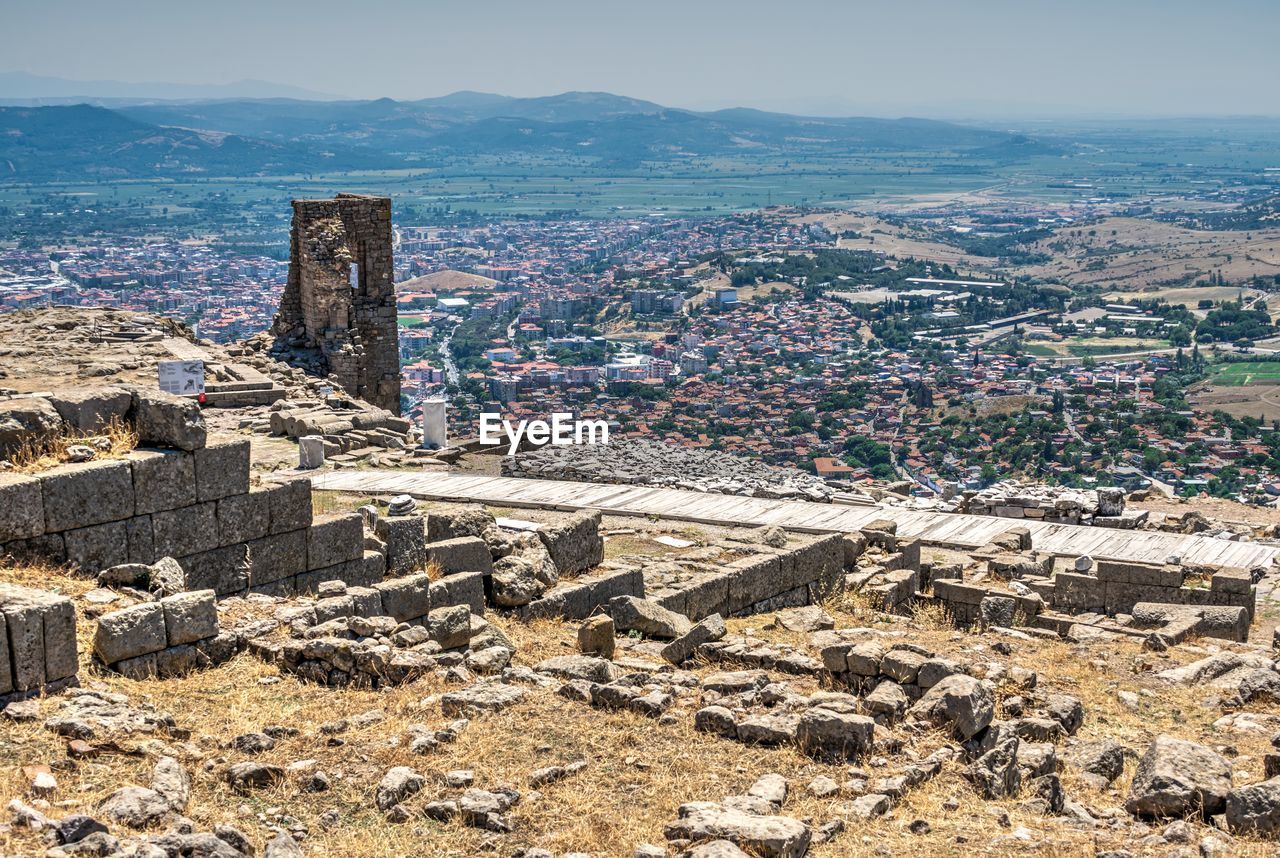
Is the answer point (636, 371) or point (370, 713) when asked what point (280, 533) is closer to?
point (370, 713)

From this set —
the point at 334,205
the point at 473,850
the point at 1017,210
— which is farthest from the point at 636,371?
the point at 1017,210

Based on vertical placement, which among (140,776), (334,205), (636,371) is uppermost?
(334,205)

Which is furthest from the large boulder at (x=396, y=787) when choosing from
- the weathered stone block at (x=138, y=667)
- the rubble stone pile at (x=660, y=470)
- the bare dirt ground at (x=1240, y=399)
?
the bare dirt ground at (x=1240, y=399)

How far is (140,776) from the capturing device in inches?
321

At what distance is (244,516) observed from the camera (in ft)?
39.1

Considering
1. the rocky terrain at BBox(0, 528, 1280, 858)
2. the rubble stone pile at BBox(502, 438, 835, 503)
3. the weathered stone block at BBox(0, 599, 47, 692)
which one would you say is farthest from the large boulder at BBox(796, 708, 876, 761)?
the rubble stone pile at BBox(502, 438, 835, 503)

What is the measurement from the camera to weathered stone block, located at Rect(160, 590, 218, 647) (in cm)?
1011

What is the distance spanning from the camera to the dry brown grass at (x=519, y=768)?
787 centimetres

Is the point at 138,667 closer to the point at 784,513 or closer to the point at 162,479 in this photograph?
the point at 162,479

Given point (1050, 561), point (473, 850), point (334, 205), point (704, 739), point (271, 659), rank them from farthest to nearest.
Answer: point (334, 205) → point (1050, 561) → point (271, 659) → point (704, 739) → point (473, 850)

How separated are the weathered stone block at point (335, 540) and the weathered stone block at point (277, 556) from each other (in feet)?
0.26

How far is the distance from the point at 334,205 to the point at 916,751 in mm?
22725

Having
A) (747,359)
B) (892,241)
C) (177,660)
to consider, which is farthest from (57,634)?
(892,241)

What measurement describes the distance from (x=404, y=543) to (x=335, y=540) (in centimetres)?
71
